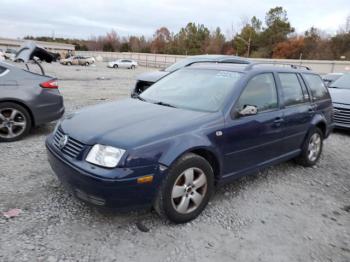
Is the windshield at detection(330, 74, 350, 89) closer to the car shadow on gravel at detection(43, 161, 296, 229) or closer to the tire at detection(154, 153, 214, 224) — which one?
the car shadow on gravel at detection(43, 161, 296, 229)

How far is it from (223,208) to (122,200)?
53.5 inches

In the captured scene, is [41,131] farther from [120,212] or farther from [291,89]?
[291,89]

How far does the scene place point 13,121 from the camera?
17.4 feet

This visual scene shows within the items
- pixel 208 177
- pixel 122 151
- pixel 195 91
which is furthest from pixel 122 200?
pixel 195 91

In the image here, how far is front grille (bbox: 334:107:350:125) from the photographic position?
7469 mm

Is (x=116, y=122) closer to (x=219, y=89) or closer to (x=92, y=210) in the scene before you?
(x=92, y=210)

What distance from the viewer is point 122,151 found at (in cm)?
272

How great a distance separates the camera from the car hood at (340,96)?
770 centimetres

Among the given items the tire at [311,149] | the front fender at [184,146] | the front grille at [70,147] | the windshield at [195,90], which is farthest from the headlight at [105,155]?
the tire at [311,149]

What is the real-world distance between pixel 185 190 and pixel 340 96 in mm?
6544

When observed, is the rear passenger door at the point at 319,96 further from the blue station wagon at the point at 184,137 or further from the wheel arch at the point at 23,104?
the wheel arch at the point at 23,104

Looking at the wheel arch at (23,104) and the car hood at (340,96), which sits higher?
the car hood at (340,96)

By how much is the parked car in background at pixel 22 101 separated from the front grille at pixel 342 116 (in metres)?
6.56

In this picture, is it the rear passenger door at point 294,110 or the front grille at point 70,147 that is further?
the rear passenger door at point 294,110
